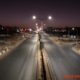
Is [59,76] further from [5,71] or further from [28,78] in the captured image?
[5,71]

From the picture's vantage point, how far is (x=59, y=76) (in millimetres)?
17578

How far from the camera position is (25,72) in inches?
749

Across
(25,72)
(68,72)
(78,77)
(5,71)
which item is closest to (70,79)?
(78,77)

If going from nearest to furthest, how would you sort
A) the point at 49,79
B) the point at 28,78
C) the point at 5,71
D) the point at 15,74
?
the point at 49,79 < the point at 28,78 < the point at 15,74 < the point at 5,71

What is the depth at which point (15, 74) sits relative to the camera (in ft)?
59.8

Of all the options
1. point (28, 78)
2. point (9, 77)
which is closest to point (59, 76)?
point (28, 78)

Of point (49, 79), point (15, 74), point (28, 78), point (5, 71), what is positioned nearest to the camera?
point (49, 79)

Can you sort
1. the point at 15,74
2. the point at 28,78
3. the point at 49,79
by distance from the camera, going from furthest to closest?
the point at 15,74 < the point at 28,78 < the point at 49,79

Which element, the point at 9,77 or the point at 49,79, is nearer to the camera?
the point at 49,79

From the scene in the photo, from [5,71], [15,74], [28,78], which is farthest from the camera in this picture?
[5,71]

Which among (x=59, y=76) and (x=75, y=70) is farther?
(x=75, y=70)

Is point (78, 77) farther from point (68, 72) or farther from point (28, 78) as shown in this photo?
point (28, 78)

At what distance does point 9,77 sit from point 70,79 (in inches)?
171

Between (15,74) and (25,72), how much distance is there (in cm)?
108
